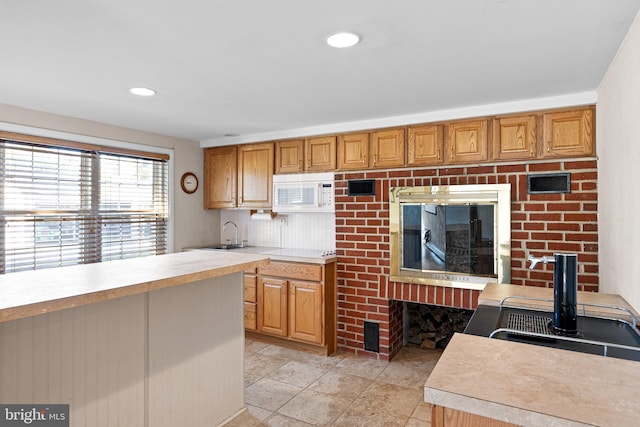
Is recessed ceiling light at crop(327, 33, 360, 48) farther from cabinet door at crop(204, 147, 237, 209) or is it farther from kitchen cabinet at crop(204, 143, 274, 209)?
cabinet door at crop(204, 147, 237, 209)

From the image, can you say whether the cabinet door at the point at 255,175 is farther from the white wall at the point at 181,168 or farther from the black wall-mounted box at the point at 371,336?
the black wall-mounted box at the point at 371,336

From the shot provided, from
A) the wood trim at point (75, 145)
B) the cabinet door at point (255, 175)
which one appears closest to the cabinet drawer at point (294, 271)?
the cabinet door at point (255, 175)

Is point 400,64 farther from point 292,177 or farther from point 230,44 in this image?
point 292,177

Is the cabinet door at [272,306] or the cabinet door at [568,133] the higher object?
the cabinet door at [568,133]

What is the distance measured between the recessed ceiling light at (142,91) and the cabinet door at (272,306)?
203 centimetres

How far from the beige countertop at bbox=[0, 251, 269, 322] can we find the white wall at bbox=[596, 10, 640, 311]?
5.89 ft

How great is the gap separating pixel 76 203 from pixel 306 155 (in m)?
2.19

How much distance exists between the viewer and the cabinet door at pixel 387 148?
132 inches

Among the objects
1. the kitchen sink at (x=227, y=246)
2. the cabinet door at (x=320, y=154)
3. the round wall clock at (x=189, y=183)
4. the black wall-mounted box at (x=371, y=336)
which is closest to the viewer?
the black wall-mounted box at (x=371, y=336)

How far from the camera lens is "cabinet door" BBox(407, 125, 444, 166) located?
3.18m

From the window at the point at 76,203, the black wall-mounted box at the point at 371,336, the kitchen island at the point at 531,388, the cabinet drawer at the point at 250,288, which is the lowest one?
the black wall-mounted box at the point at 371,336

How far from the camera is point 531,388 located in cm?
91

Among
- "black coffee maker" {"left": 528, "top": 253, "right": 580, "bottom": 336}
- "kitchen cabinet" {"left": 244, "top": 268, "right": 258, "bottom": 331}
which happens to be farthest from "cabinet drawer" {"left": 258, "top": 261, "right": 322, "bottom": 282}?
"black coffee maker" {"left": 528, "top": 253, "right": 580, "bottom": 336}

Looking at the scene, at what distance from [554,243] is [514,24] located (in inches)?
70.1
